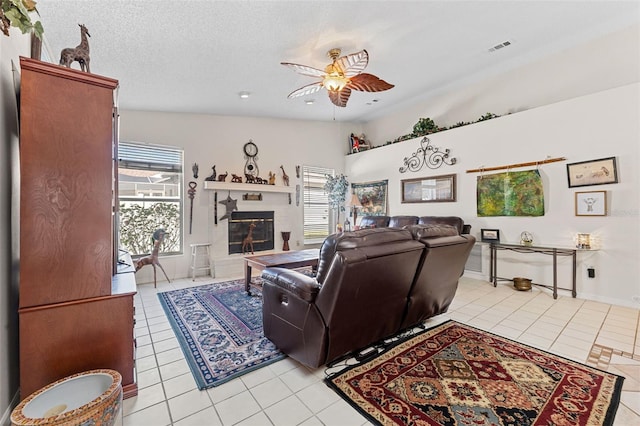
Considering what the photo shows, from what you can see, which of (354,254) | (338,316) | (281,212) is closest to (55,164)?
(354,254)

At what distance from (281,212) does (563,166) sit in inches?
195

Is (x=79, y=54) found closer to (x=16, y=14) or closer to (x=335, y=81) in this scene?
(x=16, y=14)

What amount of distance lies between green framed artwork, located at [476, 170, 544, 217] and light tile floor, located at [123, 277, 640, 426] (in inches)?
54.9

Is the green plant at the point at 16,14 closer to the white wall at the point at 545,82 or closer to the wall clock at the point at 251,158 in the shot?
the wall clock at the point at 251,158

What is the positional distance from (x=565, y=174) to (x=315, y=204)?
4721 millimetres

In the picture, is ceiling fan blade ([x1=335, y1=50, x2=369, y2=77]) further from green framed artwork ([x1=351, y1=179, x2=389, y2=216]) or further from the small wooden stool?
the small wooden stool

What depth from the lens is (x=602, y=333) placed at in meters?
2.71

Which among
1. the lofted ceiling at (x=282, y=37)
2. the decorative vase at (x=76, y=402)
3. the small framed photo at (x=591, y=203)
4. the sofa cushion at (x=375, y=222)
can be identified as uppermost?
the lofted ceiling at (x=282, y=37)

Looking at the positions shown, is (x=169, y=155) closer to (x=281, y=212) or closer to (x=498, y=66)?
(x=281, y=212)

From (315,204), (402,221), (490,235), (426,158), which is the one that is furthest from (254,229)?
(490,235)

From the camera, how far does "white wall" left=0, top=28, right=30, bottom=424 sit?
4.94ft

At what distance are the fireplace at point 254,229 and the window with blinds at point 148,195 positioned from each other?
3.10 ft

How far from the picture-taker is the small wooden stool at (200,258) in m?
5.00

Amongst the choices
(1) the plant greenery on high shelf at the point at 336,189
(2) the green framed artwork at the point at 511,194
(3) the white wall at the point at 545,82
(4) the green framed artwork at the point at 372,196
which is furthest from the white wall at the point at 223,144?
(2) the green framed artwork at the point at 511,194
